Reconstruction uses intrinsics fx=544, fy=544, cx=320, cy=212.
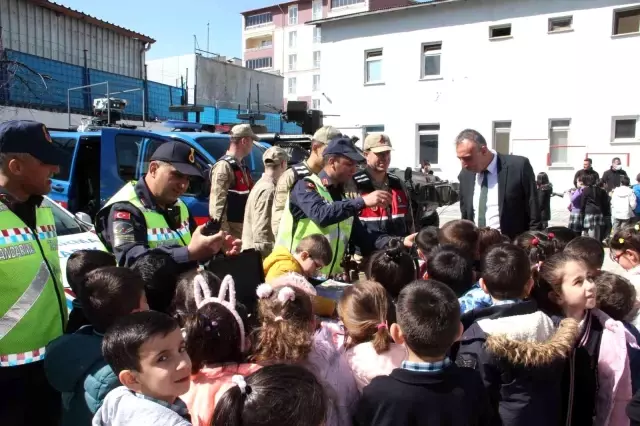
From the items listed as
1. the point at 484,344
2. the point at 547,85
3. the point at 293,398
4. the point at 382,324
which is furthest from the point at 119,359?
the point at 547,85

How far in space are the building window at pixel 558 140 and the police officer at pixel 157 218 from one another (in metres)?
16.7

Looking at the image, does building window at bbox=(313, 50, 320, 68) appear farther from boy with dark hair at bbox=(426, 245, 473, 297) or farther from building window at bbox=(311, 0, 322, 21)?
boy with dark hair at bbox=(426, 245, 473, 297)

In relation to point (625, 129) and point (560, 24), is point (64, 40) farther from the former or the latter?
point (625, 129)

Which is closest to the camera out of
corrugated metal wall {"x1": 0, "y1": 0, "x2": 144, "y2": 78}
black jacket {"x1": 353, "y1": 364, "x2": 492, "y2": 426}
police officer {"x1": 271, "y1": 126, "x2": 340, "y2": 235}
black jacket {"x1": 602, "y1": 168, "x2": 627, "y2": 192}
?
black jacket {"x1": 353, "y1": 364, "x2": 492, "y2": 426}

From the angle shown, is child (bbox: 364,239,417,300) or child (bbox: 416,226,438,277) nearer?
child (bbox: 364,239,417,300)

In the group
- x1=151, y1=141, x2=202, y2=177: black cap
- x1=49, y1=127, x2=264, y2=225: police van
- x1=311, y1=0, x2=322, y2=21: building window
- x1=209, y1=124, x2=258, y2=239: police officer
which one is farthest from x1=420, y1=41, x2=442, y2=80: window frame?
x1=311, y1=0, x2=322, y2=21: building window

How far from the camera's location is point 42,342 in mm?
2207

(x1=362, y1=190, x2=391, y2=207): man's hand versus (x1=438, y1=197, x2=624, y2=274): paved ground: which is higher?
(x1=362, y1=190, x2=391, y2=207): man's hand

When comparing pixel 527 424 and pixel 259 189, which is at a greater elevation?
pixel 259 189

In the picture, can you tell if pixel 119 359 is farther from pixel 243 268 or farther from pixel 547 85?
Answer: pixel 547 85

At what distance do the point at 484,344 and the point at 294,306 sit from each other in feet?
2.60

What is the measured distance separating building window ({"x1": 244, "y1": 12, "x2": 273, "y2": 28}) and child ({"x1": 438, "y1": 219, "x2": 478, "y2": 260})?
190 feet

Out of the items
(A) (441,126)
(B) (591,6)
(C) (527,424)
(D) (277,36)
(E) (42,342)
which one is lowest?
(C) (527,424)

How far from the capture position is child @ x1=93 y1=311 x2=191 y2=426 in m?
1.65
